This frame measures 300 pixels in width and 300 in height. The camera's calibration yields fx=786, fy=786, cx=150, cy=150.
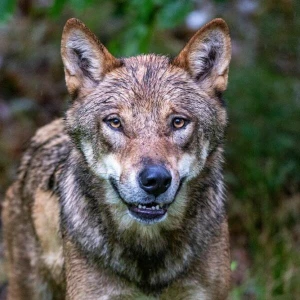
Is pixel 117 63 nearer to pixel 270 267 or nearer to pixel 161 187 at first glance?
pixel 161 187

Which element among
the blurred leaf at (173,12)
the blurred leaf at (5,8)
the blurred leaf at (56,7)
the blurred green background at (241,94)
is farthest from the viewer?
the blurred green background at (241,94)

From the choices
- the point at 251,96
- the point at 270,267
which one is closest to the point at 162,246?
the point at 270,267

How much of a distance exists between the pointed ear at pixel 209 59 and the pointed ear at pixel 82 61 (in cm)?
48

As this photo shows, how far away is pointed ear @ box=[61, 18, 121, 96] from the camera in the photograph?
526 cm

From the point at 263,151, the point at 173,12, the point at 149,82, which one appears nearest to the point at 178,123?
the point at 149,82

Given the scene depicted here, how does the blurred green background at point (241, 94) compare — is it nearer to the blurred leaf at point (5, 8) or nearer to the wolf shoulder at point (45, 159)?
the blurred leaf at point (5, 8)

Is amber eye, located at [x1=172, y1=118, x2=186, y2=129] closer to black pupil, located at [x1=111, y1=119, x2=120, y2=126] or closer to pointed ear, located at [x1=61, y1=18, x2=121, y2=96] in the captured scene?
black pupil, located at [x1=111, y1=119, x2=120, y2=126]

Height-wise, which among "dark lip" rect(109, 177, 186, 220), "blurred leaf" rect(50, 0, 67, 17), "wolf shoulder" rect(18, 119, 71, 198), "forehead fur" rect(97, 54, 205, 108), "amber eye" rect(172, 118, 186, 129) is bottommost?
"wolf shoulder" rect(18, 119, 71, 198)

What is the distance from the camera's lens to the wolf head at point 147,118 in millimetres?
4762

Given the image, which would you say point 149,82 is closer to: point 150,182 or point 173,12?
point 150,182

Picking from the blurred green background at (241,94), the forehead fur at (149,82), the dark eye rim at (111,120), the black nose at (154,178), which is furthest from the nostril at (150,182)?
the blurred green background at (241,94)

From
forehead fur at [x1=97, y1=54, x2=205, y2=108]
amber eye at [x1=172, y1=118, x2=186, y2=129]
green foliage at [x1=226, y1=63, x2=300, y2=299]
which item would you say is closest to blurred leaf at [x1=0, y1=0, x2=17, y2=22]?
forehead fur at [x1=97, y1=54, x2=205, y2=108]

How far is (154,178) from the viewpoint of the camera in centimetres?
459

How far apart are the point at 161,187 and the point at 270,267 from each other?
3.26 m
